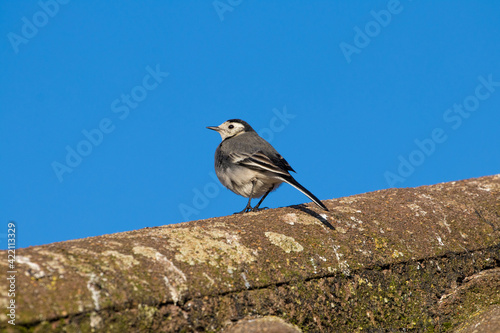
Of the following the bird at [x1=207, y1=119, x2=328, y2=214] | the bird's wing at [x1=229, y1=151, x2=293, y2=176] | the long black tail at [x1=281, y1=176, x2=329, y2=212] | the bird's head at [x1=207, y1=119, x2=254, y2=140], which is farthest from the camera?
the bird's head at [x1=207, y1=119, x2=254, y2=140]

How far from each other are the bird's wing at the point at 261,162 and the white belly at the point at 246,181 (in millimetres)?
127

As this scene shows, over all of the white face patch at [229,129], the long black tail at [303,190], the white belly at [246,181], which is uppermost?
the white face patch at [229,129]

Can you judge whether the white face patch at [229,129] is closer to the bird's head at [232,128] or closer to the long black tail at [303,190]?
the bird's head at [232,128]

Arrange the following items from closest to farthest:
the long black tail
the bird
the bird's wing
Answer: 1. the long black tail
2. the bird's wing
3. the bird

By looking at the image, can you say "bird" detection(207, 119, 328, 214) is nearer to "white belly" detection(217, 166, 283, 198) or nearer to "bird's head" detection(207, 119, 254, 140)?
"white belly" detection(217, 166, 283, 198)

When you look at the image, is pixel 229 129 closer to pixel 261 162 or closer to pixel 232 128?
pixel 232 128

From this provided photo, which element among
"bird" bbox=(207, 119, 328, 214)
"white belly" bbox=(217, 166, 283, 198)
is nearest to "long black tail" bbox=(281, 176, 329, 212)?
"bird" bbox=(207, 119, 328, 214)

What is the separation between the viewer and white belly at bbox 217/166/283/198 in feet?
24.1

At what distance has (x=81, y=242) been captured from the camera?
14.7 feet

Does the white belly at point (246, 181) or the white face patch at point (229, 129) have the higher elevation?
the white face patch at point (229, 129)

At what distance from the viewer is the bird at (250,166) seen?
704cm

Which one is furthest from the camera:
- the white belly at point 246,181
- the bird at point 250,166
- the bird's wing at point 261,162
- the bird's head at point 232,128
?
the bird's head at point 232,128

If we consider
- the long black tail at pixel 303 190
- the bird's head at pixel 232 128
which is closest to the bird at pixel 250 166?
the long black tail at pixel 303 190

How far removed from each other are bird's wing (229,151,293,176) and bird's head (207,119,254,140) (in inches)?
62.2
